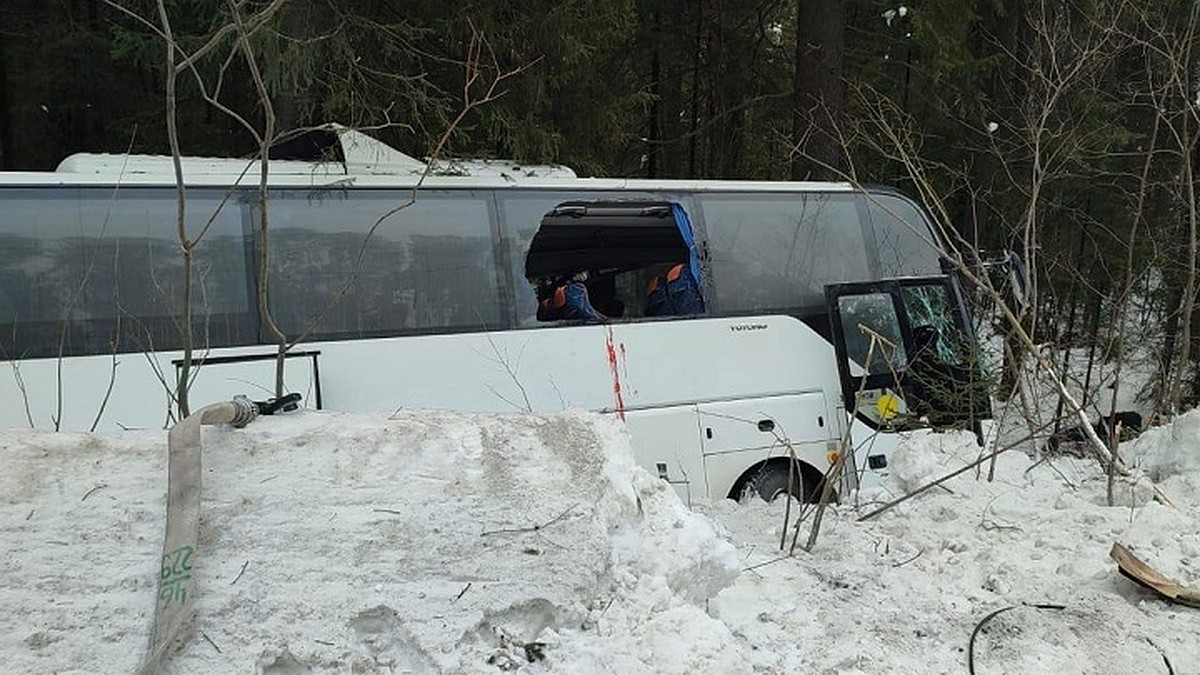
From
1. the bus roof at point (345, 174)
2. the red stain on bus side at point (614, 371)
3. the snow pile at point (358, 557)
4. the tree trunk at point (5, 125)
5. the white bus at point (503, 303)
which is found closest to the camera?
the snow pile at point (358, 557)

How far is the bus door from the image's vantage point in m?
6.82

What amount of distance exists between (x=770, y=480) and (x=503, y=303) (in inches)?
97.2

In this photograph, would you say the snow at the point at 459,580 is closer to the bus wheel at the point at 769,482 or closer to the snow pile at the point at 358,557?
the snow pile at the point at 358,557

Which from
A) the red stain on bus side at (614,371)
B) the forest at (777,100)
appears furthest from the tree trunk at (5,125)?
the red stain on bus side at (614,371)

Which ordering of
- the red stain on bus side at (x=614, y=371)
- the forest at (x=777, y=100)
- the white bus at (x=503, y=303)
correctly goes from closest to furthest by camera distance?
the white bus at (x=503, y=303) → the red stain on bus side at (x=614, y=371) → the forest at (x=777, y=100)

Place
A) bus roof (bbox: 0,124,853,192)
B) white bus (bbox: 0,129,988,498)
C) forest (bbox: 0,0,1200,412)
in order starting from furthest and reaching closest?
forest (bbox: 0,0,1200,412) < bus roof (bbox: 0,124,853,192) < white bus (bbox: 0,129,988,498)

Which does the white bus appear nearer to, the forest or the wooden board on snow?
the forest

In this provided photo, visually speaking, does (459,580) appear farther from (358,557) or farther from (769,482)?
(769,482)

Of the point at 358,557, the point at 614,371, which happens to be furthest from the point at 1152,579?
the point at 614,371

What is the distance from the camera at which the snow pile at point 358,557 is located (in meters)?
2.30

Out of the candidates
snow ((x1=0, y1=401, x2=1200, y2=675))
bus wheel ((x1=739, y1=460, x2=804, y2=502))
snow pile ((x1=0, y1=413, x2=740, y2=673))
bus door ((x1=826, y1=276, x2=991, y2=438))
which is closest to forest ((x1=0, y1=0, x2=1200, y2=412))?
bus door ((x1=826, y1=276, x2=991, y2=438))

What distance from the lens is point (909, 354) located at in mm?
7125

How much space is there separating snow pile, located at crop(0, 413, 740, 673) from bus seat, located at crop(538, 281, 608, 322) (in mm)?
3362

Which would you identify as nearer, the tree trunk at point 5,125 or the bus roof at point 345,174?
the bus roof at point 345,174
